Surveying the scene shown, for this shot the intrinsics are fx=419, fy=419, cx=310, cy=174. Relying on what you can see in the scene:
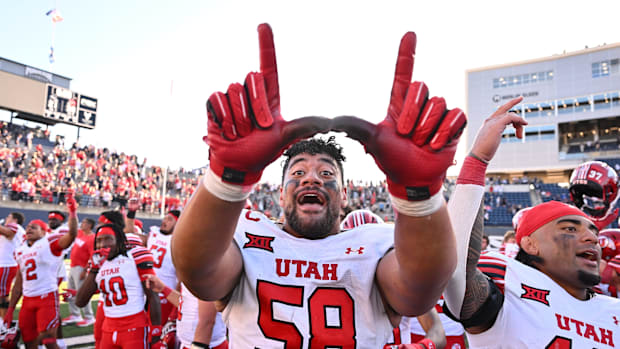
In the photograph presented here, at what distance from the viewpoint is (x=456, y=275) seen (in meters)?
Answer: 1.97

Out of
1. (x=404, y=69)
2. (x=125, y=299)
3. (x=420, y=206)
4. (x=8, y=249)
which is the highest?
(x=404, y=69)

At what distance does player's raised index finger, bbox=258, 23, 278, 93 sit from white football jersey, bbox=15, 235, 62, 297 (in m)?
6.54

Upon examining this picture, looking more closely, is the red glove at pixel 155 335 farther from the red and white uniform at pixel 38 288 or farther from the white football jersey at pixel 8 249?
the white football jersey at pixel 8 249

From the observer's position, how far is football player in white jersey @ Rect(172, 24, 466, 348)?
4.38 feet

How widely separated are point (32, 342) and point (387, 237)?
6.18 metres

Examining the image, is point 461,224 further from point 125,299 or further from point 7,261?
point 7,261

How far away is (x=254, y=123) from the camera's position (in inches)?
52.6

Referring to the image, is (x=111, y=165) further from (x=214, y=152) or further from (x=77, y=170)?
(x=214, y=152)

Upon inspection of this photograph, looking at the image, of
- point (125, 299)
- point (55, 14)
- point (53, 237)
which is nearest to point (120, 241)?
point (125, 299)

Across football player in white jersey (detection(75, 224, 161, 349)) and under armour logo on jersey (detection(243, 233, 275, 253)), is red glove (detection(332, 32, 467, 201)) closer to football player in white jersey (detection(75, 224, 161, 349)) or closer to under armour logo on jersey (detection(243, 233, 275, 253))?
under armour logo on jersey (detection(243, 233, 275, 253))

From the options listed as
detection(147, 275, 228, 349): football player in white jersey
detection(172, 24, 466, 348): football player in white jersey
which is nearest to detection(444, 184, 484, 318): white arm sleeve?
detection(172, 24, 466, 348): football player in white jersey

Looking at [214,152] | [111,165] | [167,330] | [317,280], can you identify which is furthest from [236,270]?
[111,165]

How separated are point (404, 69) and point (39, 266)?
23.2 feet

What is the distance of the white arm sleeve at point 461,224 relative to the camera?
1.99 m
